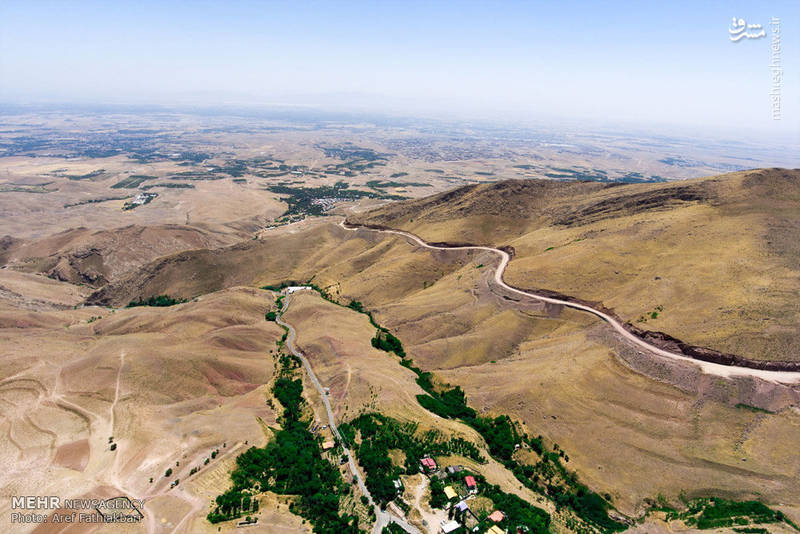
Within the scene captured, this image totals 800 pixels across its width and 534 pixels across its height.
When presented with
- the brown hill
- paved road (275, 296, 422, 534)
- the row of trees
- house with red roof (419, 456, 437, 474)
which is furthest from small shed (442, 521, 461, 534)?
the brown hill

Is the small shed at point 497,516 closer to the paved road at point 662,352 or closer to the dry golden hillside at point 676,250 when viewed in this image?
the paved road at point 662,352

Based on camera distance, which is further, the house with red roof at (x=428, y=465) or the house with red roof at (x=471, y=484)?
the house with red roof at (x=428, y=465)

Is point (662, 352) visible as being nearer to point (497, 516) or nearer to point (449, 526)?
point (497, 516)

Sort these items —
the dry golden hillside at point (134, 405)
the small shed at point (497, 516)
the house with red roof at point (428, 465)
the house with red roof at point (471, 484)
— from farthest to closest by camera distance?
the house with red roof at point (428, 465)
the house with red roof at point (471, 484)
the dry golden hillside at point (134, 405)
the small shed at point (497, 516)

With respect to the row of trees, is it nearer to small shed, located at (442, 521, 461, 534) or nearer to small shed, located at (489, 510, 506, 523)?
small shed, located at (442, 521, 461, 534)

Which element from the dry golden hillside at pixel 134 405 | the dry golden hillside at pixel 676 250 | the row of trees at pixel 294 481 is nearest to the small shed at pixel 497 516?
the row of trees at pixel 294 481

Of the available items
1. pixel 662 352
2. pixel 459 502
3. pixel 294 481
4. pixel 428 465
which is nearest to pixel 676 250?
pixel 662 352
